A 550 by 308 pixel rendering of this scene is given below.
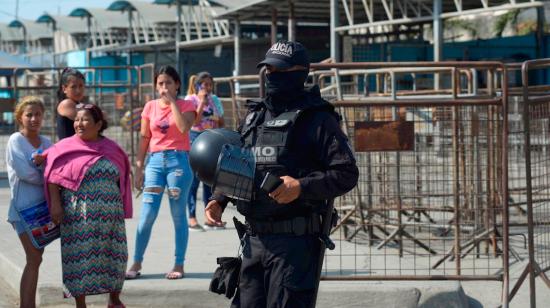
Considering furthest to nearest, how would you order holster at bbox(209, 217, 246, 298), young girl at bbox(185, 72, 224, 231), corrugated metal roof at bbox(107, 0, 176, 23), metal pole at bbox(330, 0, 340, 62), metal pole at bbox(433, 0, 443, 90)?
corrugated metal roof at bbox(107, 0, 176, 23), metal pole at bbox(330, 0, 340, 62), metal pole at bbox(433, 0, 443, 90), young girl at bbox(185, 72, 224, 231), holster at bbox(209, 217, 246, 298)

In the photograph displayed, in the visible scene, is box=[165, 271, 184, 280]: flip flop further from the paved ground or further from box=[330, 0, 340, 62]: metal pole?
box=[330, 0, 340, 62]: metal pole

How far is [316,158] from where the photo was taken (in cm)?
483

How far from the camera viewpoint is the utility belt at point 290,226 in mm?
4785

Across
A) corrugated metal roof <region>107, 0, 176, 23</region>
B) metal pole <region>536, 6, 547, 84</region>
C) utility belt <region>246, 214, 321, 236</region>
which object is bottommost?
utility belt <region>246, 214, 321, 236</region>

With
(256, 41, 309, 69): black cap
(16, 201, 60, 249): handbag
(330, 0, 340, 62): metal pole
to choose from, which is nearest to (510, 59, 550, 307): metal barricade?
(256, 41, 309, 69): black cap

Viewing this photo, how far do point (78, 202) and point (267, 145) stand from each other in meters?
2.43

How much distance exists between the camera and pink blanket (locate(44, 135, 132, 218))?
677 centimetres

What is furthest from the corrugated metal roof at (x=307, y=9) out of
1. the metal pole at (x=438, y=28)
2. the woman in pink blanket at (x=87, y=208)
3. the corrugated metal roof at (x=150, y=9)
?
the woman in pink blanket at (x=87, y=208)

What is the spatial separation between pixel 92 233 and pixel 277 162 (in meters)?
2.45

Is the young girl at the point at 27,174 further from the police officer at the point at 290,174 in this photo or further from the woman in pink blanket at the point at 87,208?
the police officer at the point at 290,174

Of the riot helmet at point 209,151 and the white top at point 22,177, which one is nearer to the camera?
the riot helmet at point 209,151

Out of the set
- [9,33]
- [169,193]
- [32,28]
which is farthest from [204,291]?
[9,33]

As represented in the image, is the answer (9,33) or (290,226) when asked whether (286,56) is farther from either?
(9,33)

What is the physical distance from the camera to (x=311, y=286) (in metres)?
4.82
